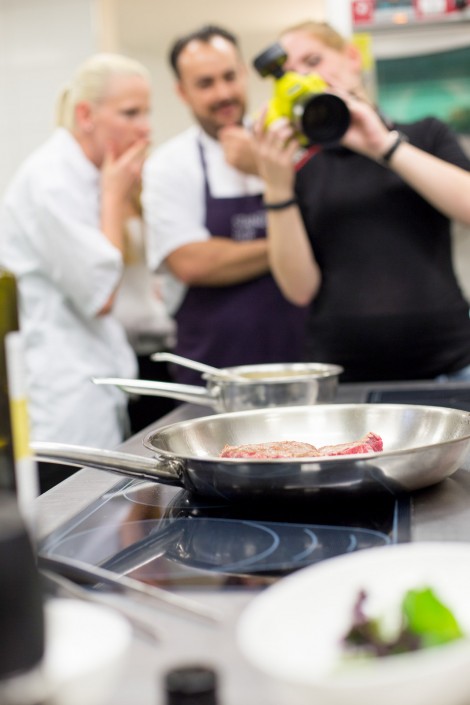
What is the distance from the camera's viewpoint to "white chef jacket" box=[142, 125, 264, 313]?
1992 millimetres

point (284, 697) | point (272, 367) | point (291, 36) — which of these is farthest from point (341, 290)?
point (284, 697)

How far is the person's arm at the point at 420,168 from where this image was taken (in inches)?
58.7

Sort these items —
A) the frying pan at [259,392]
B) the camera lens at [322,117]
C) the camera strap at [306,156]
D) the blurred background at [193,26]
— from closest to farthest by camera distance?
the frying pan at [259,392], the camera lens at [322,117], the camera strap at [306,156], the blurred background at [193,26]

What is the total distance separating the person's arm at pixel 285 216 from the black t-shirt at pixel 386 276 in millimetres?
48

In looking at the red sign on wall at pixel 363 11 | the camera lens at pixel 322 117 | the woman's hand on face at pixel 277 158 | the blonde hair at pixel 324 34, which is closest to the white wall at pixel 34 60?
the red sign on wall at pixel 363 11

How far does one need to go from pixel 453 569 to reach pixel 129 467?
31 cm

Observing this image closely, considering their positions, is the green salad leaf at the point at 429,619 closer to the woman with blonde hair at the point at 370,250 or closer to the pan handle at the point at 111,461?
the pan handle at the point at 111,461

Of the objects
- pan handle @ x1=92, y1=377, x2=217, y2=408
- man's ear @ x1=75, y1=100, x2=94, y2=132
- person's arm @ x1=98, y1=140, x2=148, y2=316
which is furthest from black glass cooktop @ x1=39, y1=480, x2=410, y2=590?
man's ear @ x1=75, y1=100, x2=94, y2=132

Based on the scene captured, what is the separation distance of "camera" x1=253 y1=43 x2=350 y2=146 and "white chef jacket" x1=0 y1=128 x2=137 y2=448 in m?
0.48

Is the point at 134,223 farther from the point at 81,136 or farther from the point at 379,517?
the point at 379,517

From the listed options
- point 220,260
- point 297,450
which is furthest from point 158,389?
point 220,260

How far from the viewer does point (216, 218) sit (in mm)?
2012

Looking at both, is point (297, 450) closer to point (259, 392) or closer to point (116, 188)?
point (259, 392)

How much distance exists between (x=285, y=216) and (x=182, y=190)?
471mm
